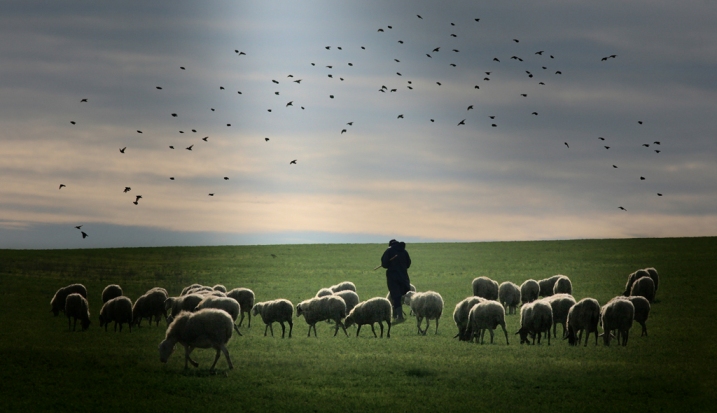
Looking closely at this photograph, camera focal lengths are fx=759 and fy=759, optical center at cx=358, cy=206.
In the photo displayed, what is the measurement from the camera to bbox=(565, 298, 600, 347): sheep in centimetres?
2322

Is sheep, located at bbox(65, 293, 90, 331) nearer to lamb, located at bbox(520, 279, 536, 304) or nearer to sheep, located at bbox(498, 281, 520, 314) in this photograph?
sheep, located at bbox(498, 281, 520, 314)

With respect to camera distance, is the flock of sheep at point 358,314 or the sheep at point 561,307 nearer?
the flock of sheep at point 358,314

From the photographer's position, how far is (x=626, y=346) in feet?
76.5

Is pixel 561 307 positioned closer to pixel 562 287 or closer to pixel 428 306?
pixel 428 306

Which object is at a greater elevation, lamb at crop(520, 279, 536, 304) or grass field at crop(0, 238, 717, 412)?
lamb at crop(520, 279, 536, 304)

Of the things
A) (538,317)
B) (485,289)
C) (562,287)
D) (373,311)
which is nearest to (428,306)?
(373,311)


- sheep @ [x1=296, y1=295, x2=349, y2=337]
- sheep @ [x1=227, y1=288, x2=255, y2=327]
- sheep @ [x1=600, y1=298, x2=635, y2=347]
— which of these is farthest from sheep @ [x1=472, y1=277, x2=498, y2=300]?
sheep @ [x1=600, y1=298, x2=635, y2=347]

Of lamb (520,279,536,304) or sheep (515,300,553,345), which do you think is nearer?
sheep (515,300,553,345)

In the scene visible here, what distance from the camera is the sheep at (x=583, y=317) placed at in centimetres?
2322

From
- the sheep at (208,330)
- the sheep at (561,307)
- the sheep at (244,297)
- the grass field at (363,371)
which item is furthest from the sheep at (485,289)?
the sheep at (208,330)

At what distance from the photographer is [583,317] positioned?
23.3 m

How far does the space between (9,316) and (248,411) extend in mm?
22337

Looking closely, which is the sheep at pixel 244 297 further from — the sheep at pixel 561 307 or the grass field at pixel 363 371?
the sheep at pixel 561 307

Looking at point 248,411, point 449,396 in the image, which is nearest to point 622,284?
point 449,396
